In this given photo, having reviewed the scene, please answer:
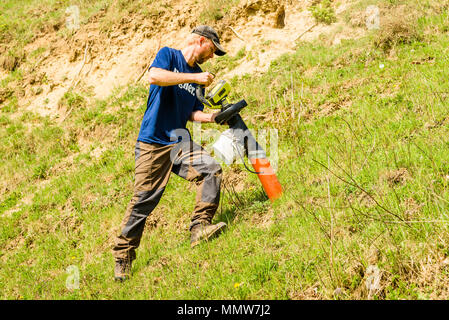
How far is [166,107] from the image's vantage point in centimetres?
417

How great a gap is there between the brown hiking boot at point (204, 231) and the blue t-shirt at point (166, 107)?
37.5 inches

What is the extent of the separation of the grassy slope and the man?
299 mm

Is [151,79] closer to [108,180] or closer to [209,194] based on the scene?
[209,194]

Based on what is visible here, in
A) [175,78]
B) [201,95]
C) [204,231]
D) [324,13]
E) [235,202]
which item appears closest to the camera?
[175,78]

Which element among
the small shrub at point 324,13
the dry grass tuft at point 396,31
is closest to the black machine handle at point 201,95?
the dry grass tuft at point 396,31

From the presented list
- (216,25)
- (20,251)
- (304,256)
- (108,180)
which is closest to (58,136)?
(108,180)

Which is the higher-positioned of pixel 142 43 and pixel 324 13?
pixel 324 13

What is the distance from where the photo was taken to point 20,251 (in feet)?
19.8

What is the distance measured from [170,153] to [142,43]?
23.8ft

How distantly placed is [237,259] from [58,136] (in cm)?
715

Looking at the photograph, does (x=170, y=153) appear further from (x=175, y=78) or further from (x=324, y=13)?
(x=324, y=13)

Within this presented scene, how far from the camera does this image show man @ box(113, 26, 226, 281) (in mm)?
3977

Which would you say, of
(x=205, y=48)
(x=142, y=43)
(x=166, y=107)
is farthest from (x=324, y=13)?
(x=166, y=107)
